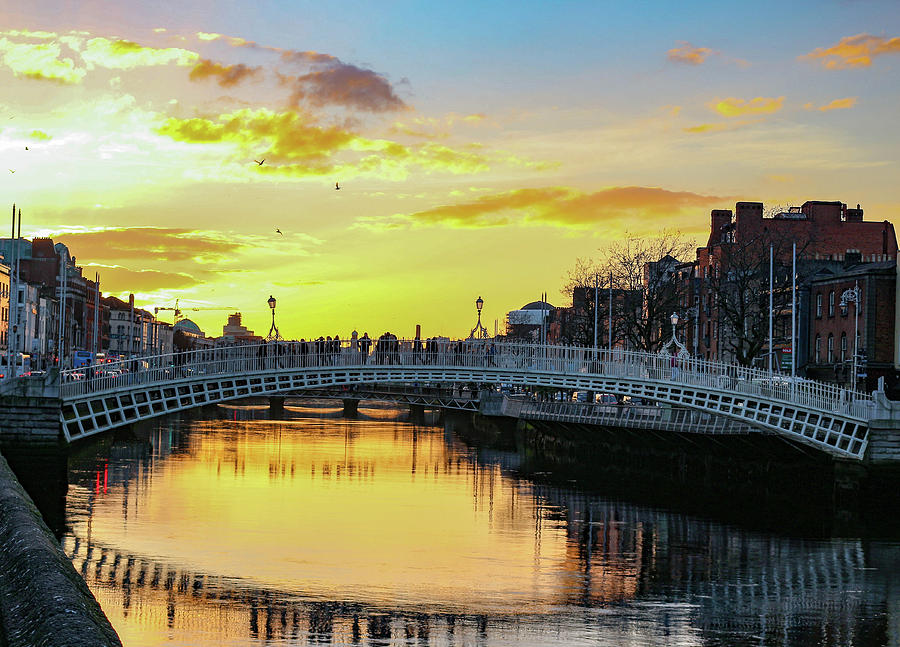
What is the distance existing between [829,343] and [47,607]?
207 feet

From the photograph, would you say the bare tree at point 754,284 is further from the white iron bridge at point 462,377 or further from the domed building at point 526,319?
the domed building at point 526,319

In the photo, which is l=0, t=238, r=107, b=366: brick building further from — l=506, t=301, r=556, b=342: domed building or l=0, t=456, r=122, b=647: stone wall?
l=0, t=456, r=122, b=647: stone wall

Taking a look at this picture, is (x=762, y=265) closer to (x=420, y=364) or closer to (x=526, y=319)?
(x=420, y=364)

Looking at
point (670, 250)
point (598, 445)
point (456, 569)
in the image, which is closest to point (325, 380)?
point (456, 569)

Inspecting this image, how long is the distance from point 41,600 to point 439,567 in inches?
772

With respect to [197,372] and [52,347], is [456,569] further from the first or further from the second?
[52,347]

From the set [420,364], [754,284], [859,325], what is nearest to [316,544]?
[420,364]

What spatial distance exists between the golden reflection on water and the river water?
92 millimetres

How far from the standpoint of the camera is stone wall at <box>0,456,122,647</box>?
38.7ft

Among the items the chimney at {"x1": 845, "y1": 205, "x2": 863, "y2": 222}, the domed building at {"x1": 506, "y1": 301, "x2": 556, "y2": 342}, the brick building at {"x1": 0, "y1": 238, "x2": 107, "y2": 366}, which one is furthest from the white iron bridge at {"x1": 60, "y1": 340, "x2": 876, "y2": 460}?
the domed building at {"x1": 506, "y1": 301, "x2": 556, "y2": 342}

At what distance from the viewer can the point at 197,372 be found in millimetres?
45562

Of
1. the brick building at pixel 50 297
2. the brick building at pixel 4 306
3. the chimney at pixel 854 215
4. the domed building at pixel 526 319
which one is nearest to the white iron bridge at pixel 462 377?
the chimney at pixel 854 215

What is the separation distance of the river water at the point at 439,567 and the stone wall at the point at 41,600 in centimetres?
617

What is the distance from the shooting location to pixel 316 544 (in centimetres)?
3528
